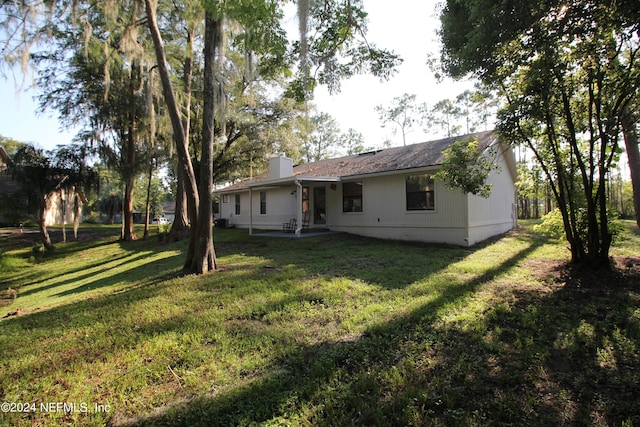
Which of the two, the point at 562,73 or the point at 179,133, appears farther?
the point at 179,133

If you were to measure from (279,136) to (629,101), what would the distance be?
1647 centimetres

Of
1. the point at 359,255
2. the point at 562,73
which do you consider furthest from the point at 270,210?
the point at 562,73

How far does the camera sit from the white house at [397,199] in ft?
34.0

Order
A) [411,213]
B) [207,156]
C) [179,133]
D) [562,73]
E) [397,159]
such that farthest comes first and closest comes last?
[397,159] < [411,213] < [179,133] < [207,156] < [562,73]

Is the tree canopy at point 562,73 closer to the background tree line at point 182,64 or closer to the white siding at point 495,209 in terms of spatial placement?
the background tree line at point 182,64

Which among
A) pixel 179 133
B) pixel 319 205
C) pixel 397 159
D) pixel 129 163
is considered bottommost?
pixel 319 205

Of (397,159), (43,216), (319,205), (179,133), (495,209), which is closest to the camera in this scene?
(179,133)

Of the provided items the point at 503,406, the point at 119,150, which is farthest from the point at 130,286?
the point at 119,150

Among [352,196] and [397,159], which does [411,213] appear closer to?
[397,159]

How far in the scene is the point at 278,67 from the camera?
17.7ft

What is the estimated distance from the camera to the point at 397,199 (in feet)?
38.0

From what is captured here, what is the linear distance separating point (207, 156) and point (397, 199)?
7205 mm

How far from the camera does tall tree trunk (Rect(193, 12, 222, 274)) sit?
662 cm

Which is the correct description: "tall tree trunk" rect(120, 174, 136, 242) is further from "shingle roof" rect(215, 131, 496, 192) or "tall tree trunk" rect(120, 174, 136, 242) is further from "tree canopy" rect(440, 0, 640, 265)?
"tree canopy" rect(440, 0, 640, 265)
